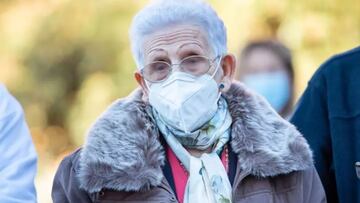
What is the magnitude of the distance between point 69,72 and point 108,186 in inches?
350

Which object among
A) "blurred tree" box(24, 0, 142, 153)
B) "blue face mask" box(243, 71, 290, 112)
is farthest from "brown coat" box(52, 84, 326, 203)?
"blurred tree" box(24, 0, 142, 153)

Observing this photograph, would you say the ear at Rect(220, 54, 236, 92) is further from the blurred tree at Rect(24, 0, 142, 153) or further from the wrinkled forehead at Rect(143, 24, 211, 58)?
the blurred tree at Rect(24, 0, 142, 153)

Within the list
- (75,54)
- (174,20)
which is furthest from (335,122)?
(75,54)

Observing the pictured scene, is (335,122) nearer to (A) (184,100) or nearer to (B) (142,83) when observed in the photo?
(A) (184,100)

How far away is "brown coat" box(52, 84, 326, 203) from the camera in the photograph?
185 inches

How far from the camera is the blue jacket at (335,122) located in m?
5.14

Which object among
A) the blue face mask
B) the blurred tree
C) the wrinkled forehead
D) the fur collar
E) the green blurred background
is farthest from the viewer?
the blurred tree

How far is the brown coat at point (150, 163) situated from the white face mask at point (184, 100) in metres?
0.11

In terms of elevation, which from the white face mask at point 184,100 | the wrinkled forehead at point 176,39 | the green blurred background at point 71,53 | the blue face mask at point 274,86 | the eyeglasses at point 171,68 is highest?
the wrinkled forehead at point 176,39

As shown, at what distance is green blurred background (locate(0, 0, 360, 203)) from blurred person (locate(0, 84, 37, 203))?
625cm

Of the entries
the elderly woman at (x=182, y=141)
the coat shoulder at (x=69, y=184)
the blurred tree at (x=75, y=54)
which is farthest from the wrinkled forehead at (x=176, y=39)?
the blurred tree at (x=75, y=54)

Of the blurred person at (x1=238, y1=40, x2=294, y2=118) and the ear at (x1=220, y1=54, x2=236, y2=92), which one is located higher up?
the ear at (x1=220, y1=54, x2=236, y2=92)

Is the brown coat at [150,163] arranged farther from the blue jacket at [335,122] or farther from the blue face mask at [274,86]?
the blue face mask at [274,86]

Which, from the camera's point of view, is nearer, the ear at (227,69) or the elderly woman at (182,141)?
the elderly woman at (182,141)
